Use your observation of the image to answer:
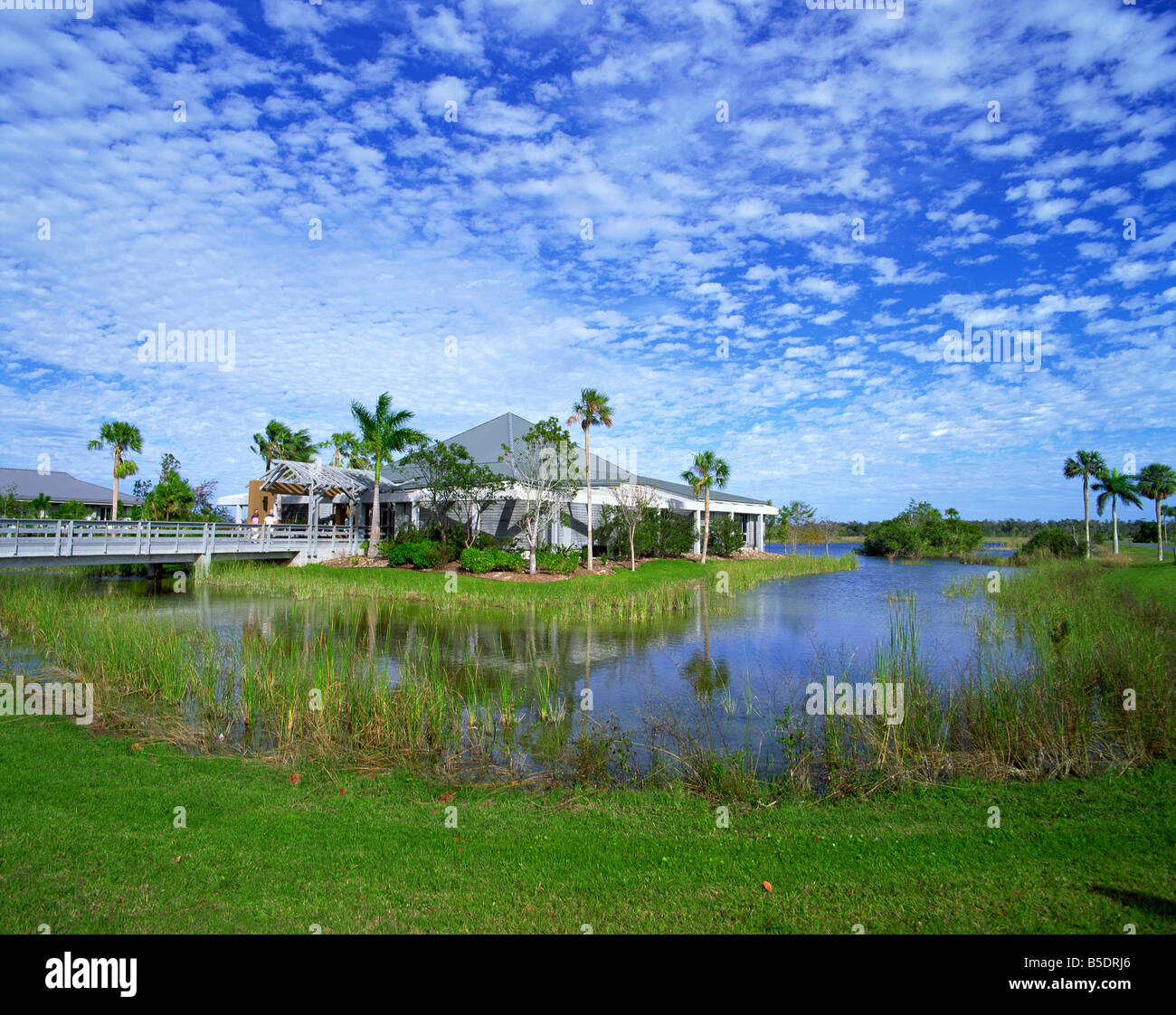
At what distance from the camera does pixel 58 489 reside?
46.8 m

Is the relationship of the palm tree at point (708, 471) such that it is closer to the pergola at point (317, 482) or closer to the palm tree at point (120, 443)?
the pergola at point (317, 482)

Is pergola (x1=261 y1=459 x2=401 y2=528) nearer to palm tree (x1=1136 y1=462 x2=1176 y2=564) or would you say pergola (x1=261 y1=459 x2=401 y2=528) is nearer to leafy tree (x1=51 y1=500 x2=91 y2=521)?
leafy tree (x1=51 y1=500 x2=91 y2=521)

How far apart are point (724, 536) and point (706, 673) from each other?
27171 millimetres

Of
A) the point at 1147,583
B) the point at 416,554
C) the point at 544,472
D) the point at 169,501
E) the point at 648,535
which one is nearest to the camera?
the point at 1147,583

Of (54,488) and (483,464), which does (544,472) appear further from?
(54,488)

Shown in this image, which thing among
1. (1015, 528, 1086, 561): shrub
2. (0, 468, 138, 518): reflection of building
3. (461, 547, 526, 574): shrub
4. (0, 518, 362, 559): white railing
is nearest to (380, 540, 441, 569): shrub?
(461, 547, 526, 574): shrub

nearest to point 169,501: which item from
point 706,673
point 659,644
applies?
point 659,644

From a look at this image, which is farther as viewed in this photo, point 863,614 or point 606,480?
point 606,480

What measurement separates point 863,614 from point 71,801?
19.6 meters

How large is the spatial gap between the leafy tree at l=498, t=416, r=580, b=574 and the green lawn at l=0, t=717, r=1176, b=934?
1974cm

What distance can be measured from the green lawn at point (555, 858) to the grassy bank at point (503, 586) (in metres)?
13.7
